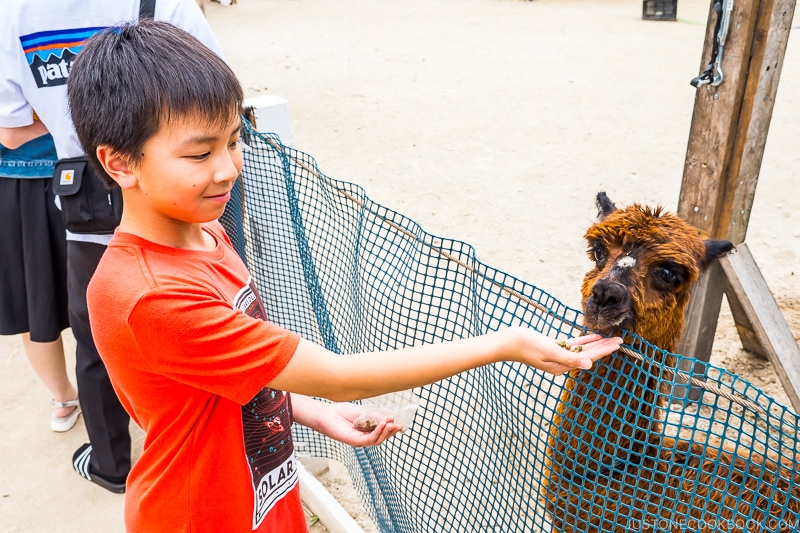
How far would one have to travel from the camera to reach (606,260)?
238 centimetres

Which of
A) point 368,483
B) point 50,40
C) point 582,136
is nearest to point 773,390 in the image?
point 368,483

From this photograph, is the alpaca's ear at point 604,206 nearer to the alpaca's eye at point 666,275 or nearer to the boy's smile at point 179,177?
the alpaca's eye at point 666,275

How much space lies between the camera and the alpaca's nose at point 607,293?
Answer: 2043mm

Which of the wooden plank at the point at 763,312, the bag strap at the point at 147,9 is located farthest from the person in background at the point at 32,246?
the wooden plank at the point at 763,312

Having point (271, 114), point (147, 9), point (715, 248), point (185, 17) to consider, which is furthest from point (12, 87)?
point (715, 248)

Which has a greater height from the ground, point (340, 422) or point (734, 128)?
point (734, 128)

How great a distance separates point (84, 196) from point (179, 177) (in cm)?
155

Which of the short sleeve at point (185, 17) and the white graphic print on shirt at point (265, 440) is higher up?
the short sleeve at point (185, 17)

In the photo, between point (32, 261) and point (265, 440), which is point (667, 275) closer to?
point (265, 440)

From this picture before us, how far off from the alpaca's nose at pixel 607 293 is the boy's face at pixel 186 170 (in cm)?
115

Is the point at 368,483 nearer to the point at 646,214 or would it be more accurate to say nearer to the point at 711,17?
the point at 646,214

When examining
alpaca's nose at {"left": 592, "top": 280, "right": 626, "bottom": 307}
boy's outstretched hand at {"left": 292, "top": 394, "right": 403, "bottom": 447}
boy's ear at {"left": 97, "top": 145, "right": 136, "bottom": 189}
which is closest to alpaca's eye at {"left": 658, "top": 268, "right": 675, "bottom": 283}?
alpaca's nose at {"left": 592, "top": 280, "right": 626, "bottom": 307}

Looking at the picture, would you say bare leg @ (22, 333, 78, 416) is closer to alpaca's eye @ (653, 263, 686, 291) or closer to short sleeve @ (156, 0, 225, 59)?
short sleeve @ (156, 0, 225, 59)

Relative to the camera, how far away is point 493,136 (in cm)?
855
